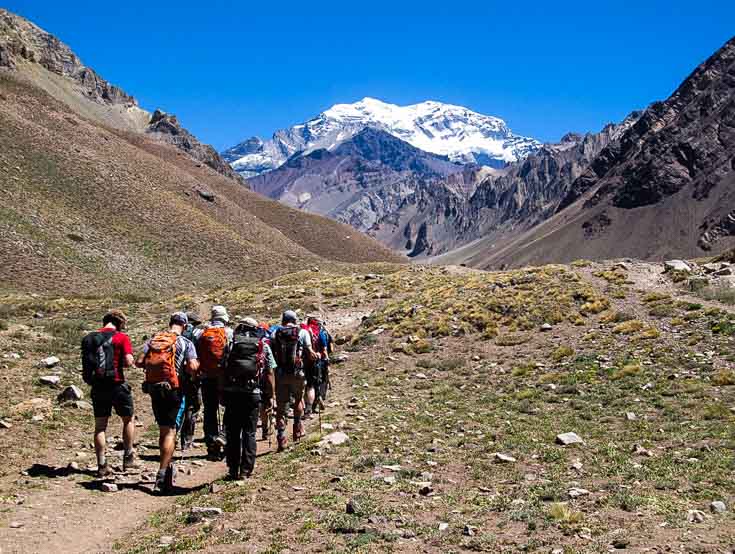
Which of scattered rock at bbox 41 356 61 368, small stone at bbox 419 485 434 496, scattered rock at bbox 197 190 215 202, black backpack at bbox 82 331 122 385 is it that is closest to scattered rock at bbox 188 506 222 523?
small stone at bbox 419 485 434 496

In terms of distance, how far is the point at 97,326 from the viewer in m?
31.1

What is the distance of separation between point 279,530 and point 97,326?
85.0ft

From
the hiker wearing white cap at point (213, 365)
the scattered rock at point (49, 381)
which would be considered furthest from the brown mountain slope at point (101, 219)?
the hiker wearing white cap at point (213, 365)

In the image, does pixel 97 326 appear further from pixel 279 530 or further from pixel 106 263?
pixel 106 263

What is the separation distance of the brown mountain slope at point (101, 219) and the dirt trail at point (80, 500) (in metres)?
43.9

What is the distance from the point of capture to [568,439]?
12.3 metres

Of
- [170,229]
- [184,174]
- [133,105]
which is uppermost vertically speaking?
[133,105]

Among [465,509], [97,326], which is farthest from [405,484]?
[97,326]

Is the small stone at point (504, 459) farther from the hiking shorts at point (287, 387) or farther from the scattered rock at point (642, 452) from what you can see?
the hiking shorts at point (287, 387)

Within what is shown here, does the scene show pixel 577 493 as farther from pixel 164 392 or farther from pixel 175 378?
pixel 164 392

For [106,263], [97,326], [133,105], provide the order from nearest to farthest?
[97,326], [106,263], [133,105]

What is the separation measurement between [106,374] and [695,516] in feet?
29.7

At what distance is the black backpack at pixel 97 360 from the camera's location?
10609 millimetres

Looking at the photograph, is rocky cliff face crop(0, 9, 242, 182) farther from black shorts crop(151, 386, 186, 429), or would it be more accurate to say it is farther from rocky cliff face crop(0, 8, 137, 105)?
black shorts crop(151, 386, 186, 429)
